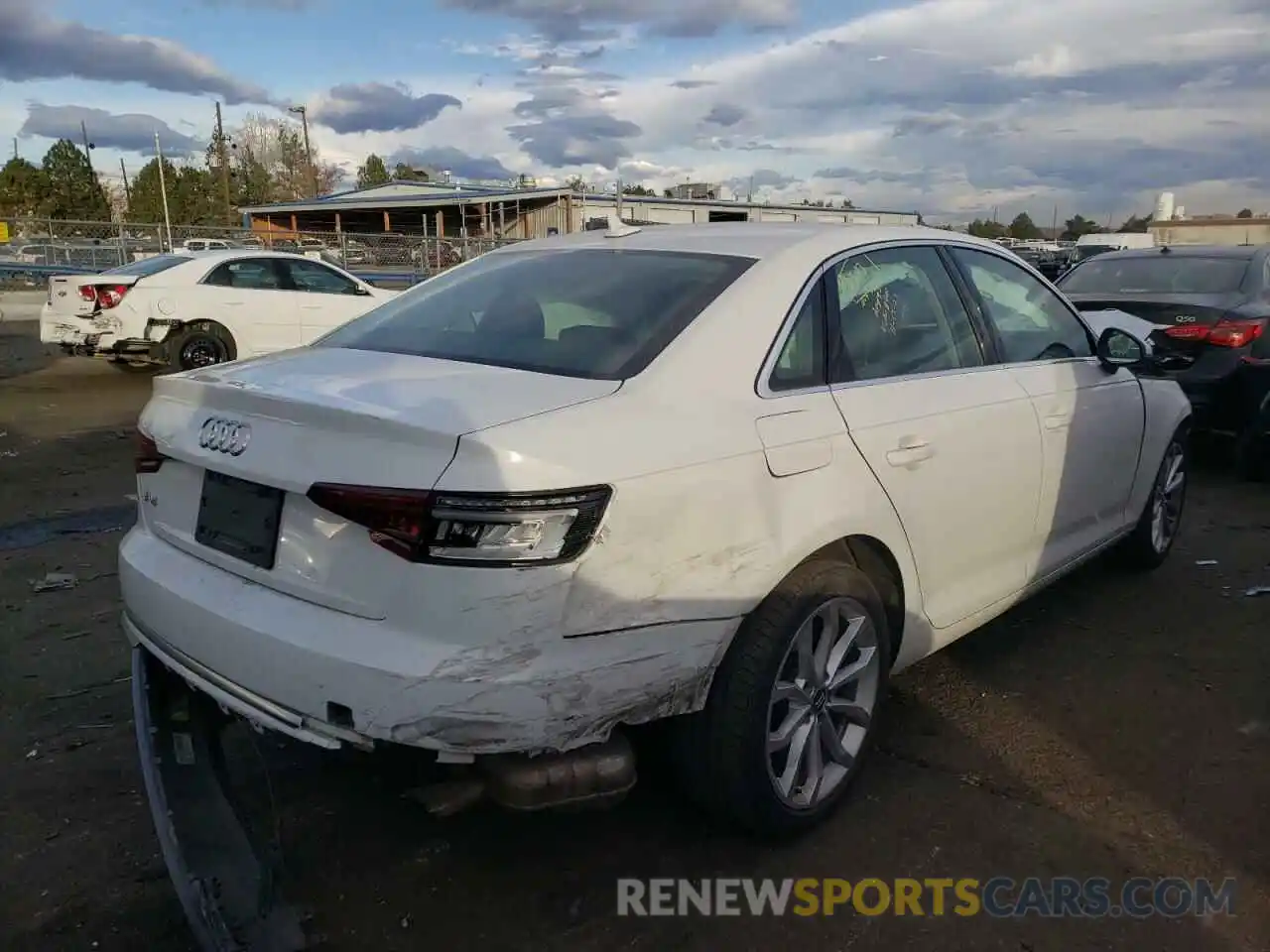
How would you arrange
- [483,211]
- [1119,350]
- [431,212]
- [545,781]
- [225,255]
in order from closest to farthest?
[545,781] < [1119,350] < [225,255] < [483,211] < [431,212]

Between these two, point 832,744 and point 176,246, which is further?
Result: point 176,246

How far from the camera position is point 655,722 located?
2.55m

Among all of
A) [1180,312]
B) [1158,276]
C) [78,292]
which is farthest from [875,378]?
[78,292]

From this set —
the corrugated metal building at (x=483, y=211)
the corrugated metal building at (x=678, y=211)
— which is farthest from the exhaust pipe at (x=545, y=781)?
the corrugated metal building at (x=678, y=211)

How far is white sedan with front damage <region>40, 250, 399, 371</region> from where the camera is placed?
11.1 metres

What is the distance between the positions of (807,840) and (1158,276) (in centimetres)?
688

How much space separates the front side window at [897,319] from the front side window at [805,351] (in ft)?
0.19

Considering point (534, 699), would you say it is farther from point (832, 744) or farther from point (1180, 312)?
point (1180, 312)

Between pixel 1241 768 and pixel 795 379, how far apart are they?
79.0 inches

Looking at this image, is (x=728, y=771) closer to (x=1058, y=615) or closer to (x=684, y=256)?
(x=684, y=256)

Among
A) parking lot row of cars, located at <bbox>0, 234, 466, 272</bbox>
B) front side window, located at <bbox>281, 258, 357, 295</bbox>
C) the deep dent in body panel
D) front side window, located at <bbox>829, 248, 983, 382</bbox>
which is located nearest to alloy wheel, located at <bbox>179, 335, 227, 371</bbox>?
front side window, located at <bbox>281, 258, 357, 295</bbox>

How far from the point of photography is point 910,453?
3031 mm

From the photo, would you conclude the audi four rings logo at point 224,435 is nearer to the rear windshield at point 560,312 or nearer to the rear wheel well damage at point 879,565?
the rear windshield at point 560,312

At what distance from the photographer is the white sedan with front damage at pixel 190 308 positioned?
11.1 m
